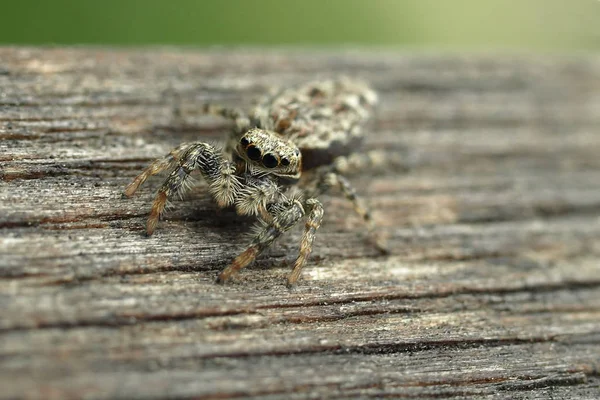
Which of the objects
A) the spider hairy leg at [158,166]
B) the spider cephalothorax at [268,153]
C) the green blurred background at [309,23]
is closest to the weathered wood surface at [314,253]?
the spider hairy leg at [158,166]

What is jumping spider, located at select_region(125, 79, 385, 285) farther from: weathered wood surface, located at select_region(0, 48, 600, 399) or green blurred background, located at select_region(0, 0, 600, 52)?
green blurred background, located at select_region(0, 0, 600, 52)

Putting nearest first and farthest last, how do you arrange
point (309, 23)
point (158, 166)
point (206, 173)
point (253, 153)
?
point (158, 166) → point (206, 173) → point (253, 153) → point (309, 23)

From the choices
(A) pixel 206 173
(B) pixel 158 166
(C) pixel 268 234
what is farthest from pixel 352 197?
(B) pixel 158 166

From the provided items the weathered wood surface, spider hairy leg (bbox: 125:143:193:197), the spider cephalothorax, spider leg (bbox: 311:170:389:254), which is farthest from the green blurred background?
spider hairy leg (bbox: 125:143:193:197)

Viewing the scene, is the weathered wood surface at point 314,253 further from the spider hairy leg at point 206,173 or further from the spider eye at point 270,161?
the spider eye at point 270,161

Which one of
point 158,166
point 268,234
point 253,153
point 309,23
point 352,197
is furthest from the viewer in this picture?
point 309,23

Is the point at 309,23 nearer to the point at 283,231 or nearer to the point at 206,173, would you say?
the point at 206,173

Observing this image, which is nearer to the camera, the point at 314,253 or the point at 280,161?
the point at 314,253
